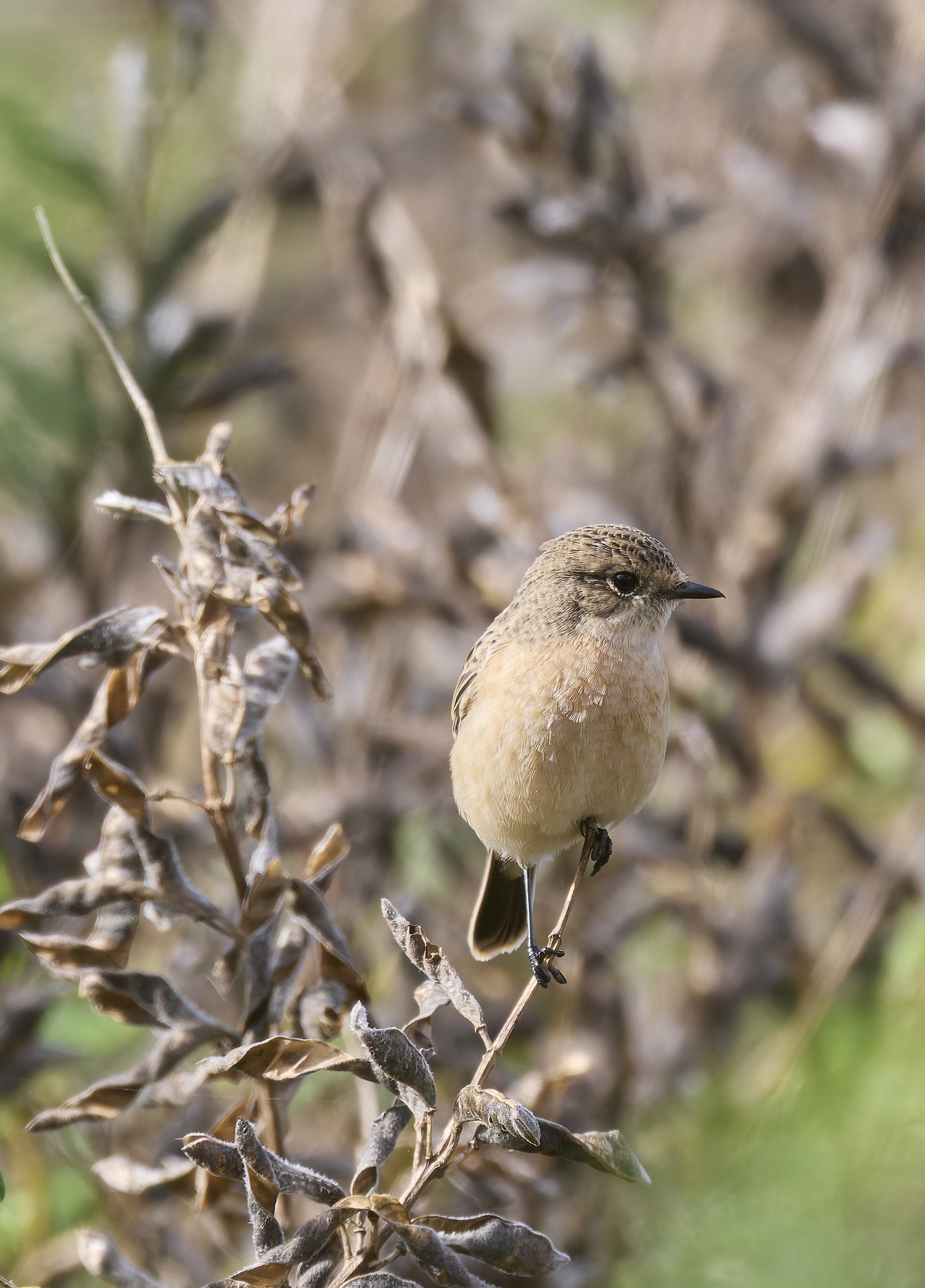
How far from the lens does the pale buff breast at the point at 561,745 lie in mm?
1723

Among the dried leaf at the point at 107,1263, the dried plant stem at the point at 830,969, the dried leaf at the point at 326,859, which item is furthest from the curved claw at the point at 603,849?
the dried plant stem at the point at 830,969

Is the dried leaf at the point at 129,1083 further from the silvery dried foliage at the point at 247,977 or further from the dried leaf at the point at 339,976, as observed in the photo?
the dried leaf at the point at 339,976

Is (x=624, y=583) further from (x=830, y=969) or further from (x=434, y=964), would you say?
(x=830, y=969)

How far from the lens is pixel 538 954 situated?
1.87 meters

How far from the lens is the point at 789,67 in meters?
5.89

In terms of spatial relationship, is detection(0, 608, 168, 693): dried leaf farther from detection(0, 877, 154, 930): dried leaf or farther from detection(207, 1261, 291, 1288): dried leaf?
detection(207, 1261, 291, 1288): dried leaf

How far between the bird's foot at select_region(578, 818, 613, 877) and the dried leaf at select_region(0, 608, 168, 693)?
64cm

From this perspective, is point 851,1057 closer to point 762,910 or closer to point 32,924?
point 762,910

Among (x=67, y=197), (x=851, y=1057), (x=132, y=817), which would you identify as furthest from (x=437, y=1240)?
(x=67, y=197)

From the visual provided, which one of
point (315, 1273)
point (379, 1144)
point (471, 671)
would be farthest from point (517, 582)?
point (315, 1273)

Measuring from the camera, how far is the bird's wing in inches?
80.4

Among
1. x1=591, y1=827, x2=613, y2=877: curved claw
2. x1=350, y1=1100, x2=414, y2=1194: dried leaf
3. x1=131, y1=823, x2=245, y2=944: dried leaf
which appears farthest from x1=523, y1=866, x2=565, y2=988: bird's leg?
x1=131, y1=823, x2=245, y2=944: dried leaf

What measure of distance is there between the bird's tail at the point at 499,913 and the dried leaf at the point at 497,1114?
56cm

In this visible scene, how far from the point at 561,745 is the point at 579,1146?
53cm
